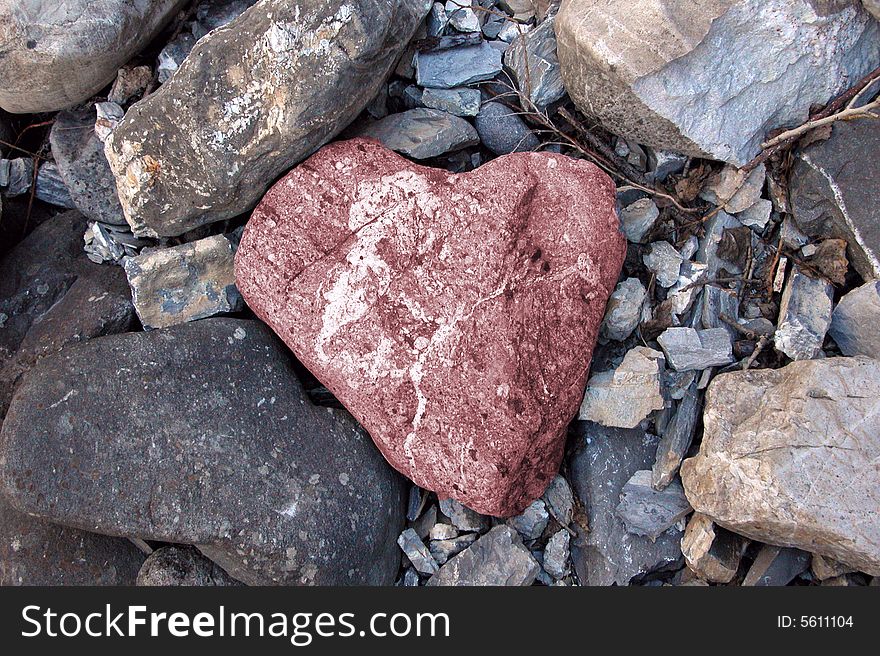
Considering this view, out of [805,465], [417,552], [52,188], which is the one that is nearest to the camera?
[805,465]

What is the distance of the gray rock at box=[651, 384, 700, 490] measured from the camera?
2.33 m

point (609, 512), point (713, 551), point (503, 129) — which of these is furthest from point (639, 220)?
point (713, 551)

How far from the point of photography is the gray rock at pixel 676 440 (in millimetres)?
2334

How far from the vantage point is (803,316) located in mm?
2367

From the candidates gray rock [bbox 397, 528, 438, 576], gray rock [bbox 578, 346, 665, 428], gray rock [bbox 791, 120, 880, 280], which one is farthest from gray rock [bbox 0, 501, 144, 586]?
gray rock [bbox 791, 120, 880, 280]

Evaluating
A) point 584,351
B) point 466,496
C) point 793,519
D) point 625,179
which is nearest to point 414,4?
point 625,179

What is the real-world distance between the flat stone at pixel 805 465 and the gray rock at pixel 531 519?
497 millimetres

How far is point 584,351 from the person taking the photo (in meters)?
2.16

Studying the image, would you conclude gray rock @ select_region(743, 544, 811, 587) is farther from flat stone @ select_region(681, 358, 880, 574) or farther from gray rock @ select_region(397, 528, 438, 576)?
gray rock @ select_region(397, 528, 438, 576)

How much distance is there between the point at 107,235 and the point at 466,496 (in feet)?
5.39

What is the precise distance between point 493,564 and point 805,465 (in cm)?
101

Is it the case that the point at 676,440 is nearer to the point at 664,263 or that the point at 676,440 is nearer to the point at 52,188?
the point at 664,263

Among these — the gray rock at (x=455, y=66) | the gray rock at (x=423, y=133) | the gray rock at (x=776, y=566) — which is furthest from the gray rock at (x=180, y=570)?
the gray rock at (x=455, y=66)

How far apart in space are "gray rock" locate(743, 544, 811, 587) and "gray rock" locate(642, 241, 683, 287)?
0.93 metres
